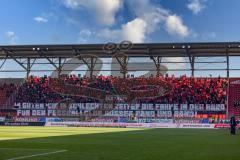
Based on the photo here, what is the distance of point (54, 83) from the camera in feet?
270

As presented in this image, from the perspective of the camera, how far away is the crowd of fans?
75750 millimetres

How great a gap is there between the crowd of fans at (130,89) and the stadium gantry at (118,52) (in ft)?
5.74

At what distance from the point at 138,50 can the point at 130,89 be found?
6931 mm

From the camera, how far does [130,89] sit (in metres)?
78.6

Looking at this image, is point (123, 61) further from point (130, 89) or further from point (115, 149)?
point (115, 149)

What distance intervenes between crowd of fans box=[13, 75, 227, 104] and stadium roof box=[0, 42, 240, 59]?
4704 millimetres

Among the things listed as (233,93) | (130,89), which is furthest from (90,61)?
(233,93)

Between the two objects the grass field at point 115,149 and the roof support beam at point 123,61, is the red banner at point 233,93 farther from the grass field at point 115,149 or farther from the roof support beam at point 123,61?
the grass field at point 115,149

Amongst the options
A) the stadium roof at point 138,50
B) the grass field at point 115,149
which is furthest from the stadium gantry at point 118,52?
the grass field at point 115,149

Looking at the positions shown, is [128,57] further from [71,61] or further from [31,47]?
[31,47]

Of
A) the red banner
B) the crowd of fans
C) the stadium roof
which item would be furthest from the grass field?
the crowd of fans

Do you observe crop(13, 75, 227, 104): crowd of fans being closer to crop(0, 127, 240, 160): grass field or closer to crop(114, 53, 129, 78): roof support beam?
→ crop(114, 53, 129, 78): roof support beam

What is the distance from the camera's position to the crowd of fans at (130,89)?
7575 centimetres

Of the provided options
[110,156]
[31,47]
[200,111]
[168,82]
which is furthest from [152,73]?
[110,156]
